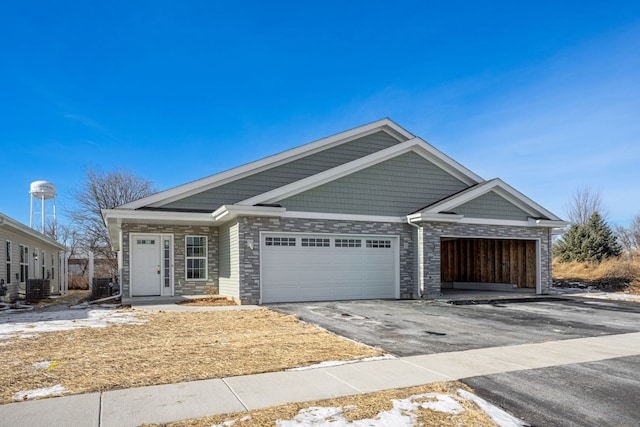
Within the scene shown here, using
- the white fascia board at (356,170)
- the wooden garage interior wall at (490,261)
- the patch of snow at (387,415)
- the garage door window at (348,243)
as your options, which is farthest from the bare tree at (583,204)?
the patch of snow at (387,415)

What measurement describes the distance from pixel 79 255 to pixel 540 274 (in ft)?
132

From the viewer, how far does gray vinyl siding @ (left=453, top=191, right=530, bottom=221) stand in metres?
16.6

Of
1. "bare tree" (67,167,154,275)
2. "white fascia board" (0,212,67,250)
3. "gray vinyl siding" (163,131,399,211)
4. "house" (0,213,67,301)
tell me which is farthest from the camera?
"bare tree" (67,167,154,275)

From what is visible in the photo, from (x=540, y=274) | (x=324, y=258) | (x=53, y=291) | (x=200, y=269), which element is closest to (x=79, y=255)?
(x=53, y=291)

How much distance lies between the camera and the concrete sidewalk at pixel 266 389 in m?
4.18

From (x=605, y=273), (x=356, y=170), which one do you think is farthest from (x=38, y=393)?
(x=605, y=273)

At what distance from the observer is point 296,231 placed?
14406mm

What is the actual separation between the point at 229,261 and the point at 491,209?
33.5 feet

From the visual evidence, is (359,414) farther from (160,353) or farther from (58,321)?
(58,321)

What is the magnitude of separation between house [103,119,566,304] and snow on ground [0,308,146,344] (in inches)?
124

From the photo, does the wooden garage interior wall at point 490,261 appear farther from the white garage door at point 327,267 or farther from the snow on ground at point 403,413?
the snow on ground at point 403,413

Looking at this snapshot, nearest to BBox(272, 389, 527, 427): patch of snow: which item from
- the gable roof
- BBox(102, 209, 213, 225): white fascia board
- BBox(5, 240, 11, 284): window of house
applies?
the gable roof

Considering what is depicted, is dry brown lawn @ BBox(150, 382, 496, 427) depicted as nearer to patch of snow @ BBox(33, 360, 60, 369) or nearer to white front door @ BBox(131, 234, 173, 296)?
patch of snow @ BBox(33, 360, 60, 369)

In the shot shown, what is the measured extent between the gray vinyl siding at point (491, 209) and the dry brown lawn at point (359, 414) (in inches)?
495
